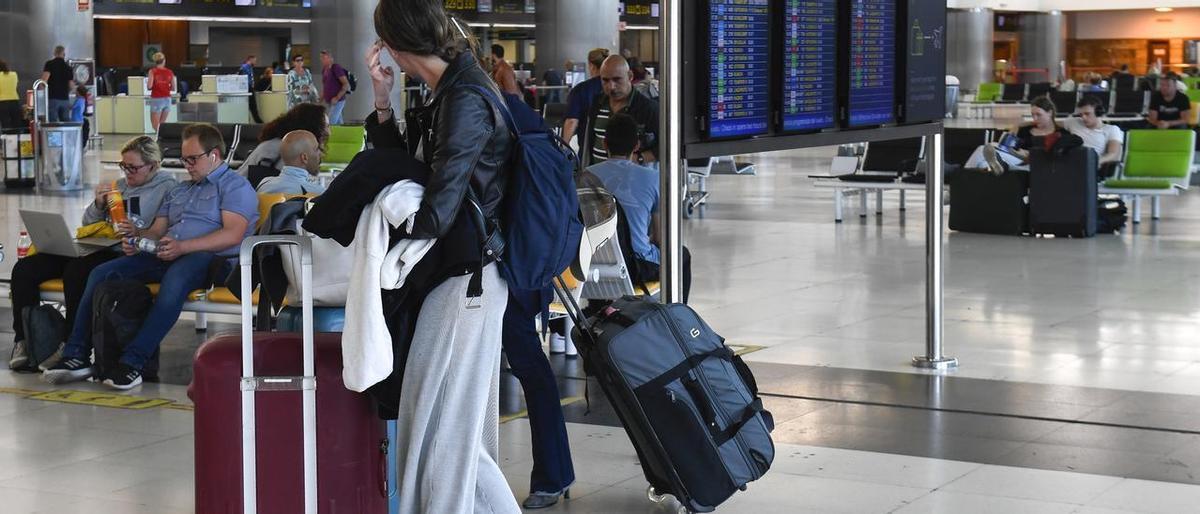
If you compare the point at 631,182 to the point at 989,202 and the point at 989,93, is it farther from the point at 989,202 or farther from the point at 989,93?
the point at 989,93

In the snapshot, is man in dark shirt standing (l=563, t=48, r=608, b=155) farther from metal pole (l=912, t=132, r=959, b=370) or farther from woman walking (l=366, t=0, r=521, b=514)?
woman walking (l=366, t=0, r=521, b=514)

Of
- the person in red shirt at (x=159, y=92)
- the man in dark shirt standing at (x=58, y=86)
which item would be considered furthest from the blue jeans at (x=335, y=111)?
the man in dark shirt standing at (x=58, y=86)

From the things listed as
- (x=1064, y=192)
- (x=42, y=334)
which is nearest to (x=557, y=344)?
(x=42, y=334)

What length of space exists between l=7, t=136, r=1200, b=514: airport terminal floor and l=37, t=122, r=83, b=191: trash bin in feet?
31.7

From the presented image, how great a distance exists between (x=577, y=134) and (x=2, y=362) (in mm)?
4311

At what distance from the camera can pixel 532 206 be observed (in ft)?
13.2

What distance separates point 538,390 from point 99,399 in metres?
3.01

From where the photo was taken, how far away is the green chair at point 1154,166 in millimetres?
14539

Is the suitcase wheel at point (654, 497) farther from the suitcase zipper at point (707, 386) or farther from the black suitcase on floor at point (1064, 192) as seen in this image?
the black suitcase on floor at point (1064, 192)

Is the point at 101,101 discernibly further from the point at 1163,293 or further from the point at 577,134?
the point at 1163,293

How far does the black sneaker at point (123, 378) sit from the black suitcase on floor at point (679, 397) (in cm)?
335

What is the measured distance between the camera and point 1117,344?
8.40 metres

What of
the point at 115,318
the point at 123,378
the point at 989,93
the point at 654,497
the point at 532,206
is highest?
the point at 989,93

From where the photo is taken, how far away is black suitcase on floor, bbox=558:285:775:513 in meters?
4.50
